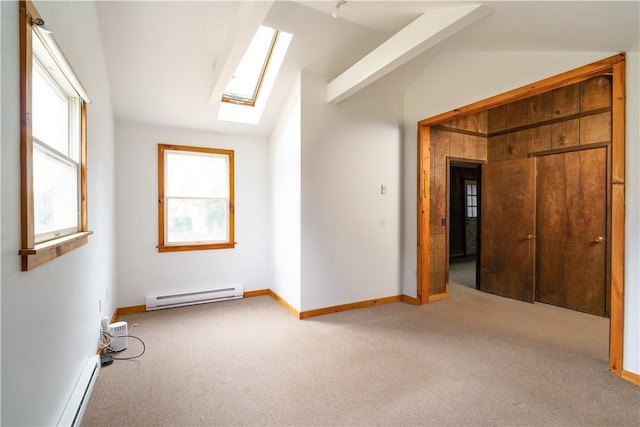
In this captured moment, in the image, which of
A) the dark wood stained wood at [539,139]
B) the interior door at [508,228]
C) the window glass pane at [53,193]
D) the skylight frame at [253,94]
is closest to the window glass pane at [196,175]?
the skylight frame at [253,94]

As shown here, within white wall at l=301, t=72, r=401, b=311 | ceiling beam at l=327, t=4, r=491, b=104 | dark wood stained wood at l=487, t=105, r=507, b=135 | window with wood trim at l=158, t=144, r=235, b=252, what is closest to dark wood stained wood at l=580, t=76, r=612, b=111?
dark wood stained wood at l=487, t=105, r=507, b=135

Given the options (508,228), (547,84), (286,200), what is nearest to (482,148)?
(508,228)

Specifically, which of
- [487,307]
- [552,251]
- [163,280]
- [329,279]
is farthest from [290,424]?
[552,251]

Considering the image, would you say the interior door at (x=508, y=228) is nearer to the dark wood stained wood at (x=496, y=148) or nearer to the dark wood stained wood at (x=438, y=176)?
the dark wood stained wood at (x=496, y=148)

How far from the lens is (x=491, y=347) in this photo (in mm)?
2754

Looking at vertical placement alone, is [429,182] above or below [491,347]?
above

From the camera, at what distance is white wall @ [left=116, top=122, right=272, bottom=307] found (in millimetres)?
3732

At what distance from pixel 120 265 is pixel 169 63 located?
7.90 ft

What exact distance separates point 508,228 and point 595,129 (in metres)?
1.54

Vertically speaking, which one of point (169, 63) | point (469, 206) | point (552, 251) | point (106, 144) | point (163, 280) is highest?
point (169, 63)

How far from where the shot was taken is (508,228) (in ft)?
14.4

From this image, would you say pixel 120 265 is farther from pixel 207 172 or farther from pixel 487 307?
pixel 487 307

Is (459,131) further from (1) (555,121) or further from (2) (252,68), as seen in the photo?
(2) (252,68)

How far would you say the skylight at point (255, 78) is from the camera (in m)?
3.28
